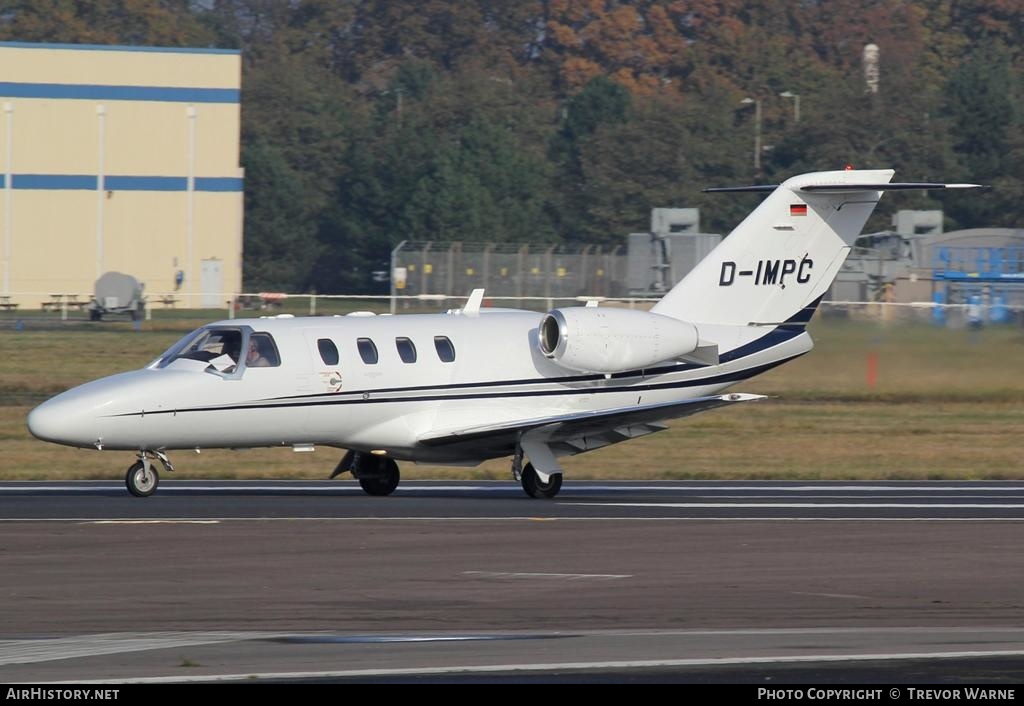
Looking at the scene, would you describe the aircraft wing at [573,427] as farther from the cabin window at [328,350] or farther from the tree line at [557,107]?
A: the tree line at [557,107]

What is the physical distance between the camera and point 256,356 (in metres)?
22.0

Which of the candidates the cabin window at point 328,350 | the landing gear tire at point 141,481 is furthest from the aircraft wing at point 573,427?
the landing gear tire at point 141,481

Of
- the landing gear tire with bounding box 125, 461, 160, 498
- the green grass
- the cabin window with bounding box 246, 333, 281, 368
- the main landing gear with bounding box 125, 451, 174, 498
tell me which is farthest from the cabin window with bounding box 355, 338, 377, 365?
the green grass

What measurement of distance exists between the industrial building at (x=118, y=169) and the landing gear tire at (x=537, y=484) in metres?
51.3

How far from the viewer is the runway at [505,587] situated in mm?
11133

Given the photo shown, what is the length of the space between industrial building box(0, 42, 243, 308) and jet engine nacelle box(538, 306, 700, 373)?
5112cm

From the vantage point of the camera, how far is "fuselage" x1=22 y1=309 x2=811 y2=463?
21.2 metres

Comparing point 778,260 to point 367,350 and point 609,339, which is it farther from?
point 367,350

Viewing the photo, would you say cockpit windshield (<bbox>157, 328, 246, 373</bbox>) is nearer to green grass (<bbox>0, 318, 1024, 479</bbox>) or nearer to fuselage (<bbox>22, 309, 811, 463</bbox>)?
fuselage (<bbox>22, 309, 811, 463</bbox>)

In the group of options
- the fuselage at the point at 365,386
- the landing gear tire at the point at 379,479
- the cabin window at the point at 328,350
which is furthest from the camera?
the landing gear tire at the point at 379,479

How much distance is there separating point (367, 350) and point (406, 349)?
0.52 m

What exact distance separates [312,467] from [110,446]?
7.19m

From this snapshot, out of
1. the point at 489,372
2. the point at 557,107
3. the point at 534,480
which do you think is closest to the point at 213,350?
the point at 489,372
